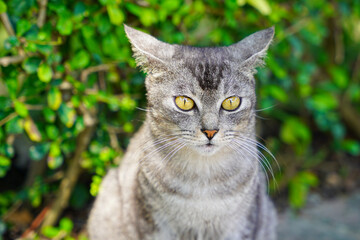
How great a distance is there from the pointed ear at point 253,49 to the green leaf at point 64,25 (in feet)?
3.19

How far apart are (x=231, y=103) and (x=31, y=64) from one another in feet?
4.02

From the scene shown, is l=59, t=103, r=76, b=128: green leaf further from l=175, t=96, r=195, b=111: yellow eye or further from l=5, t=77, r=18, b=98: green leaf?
l=175, t=96, r=195, b=111: yellow eye

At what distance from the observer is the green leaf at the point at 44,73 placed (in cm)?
243

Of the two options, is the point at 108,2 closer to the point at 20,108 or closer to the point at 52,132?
the point at 20,108

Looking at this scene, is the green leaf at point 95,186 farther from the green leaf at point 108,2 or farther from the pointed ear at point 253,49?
the pointed ear at point 253,49

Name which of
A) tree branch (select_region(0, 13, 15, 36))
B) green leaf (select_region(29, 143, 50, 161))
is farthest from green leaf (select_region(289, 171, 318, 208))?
tree branch (select_region(0, 13, 15, 36))

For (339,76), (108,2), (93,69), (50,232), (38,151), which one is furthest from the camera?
(339,76)

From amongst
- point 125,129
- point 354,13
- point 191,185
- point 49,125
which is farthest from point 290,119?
point 49,125

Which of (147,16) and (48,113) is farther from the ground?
(147,16)

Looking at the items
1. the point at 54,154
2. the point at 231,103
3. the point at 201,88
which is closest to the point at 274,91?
the point at 231,103

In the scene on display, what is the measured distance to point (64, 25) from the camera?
2.44m

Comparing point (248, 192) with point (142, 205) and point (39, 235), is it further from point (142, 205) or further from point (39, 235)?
point (39, 235)

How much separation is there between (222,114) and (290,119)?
1.92m

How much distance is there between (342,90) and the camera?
13.8 feet
